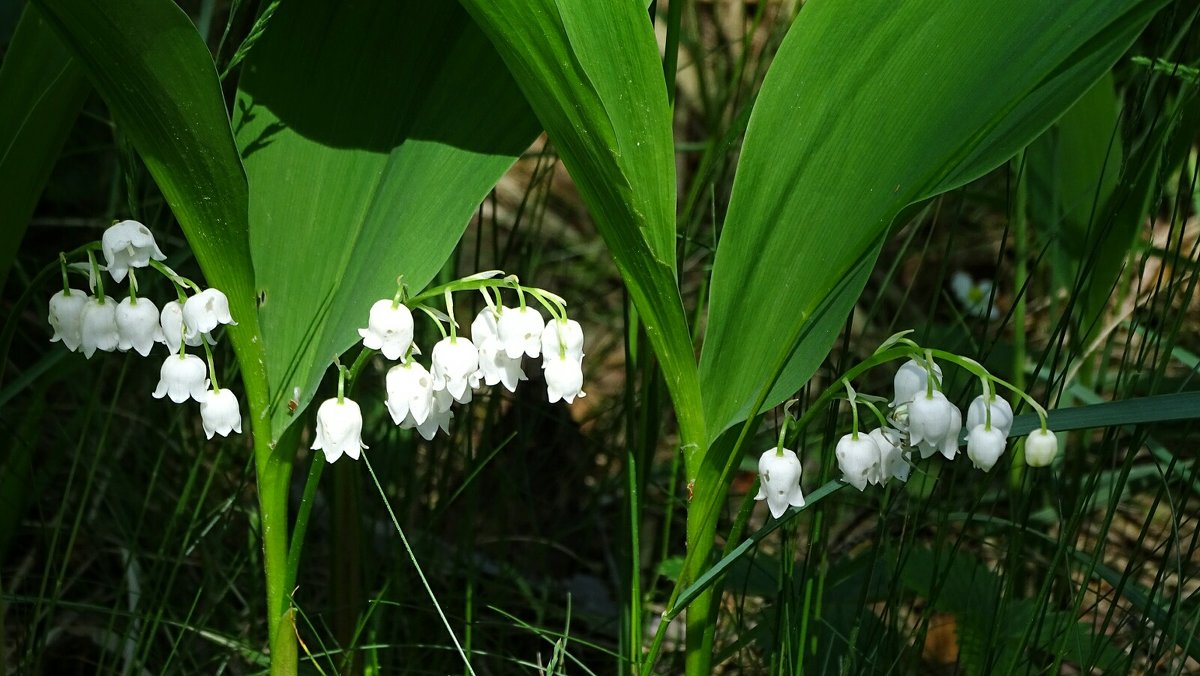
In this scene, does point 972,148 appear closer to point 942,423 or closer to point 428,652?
point 942,423

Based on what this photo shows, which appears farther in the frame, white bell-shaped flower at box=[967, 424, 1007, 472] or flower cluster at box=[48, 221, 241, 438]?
flower cluster at box=[48, 221, 241, 438]

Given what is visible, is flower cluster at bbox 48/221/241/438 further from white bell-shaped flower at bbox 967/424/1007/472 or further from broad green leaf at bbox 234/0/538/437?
white bell-shaped flower at bbox 967/424/1007/472

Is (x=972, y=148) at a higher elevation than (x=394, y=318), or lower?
higher

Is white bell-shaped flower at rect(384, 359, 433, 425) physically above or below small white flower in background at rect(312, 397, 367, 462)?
above

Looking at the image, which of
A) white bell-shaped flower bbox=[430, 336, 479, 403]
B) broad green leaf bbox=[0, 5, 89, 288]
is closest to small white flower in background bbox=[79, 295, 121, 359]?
broad green leaf bbox=[0, 5, 89, 288]

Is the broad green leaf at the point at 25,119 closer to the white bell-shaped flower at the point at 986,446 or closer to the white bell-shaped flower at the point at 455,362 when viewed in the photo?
the white bell-shaped flower at the point at 455,362

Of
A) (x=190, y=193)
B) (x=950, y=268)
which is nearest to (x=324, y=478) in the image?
(x=190, y=193)
